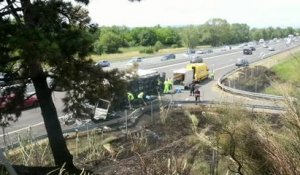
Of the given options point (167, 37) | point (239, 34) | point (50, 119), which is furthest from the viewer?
point (239, 34)

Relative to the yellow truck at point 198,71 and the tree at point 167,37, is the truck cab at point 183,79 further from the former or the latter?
the tree at point 167,37

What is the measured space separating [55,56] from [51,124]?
394 cm

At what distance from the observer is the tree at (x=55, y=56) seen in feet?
35.8

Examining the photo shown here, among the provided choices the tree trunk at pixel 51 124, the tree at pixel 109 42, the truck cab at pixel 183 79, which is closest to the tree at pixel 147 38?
the tree at pixel 109 42

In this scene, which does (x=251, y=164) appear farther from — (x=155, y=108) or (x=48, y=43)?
(x=155, y=108)

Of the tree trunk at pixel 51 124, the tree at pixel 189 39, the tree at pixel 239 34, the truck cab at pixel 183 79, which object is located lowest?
the tree at pixel 239 34

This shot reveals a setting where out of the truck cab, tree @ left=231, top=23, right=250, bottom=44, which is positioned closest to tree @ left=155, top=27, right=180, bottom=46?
tree @ left=231, top=23, right=250, bottom=44

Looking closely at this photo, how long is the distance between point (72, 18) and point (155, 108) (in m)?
16.0

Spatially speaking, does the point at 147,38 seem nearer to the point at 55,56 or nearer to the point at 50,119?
the point at 50,119

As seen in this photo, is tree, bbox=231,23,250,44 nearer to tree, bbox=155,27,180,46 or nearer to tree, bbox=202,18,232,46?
tree, bbox=202,18,232,46

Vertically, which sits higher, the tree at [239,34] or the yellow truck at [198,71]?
the yellow truck at [198,71]

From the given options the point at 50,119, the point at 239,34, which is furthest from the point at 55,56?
the point at 239,34

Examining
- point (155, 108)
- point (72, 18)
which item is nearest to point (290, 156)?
point (72, 18)

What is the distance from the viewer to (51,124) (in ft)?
44.3
